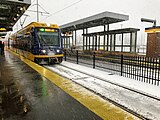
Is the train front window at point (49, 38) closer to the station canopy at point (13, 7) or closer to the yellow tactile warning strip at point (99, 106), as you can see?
the station canopy at point (13, 7)

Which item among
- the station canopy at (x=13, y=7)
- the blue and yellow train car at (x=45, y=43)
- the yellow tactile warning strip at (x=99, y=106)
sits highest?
the station canopy at (x=13, y=7)

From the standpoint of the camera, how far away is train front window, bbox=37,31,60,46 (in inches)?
455

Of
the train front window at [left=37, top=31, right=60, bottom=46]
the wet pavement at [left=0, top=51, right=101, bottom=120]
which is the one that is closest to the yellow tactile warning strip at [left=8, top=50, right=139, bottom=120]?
the wet pavement at [left=0, top=51, right=101, bottom=120]

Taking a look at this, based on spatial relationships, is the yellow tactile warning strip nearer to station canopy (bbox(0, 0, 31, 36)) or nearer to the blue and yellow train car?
station canopy (bbox(0, 0, 31, 36))

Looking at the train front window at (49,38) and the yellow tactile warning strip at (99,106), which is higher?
the train front window at (49,38)

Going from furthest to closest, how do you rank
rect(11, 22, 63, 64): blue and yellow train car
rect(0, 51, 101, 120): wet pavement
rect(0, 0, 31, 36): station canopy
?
rect(11, 22, 63, 64): blue and yellow train car
rect(0, 0, 31, 36): station canopy
rect(0, 51, 101, 120): wet pavement

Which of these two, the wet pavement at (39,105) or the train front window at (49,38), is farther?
the train front window at (49,38)

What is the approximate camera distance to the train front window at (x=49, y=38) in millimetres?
11562

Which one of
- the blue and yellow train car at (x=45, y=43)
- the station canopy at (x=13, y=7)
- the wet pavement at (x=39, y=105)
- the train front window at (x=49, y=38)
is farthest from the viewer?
the train front window at (x=49, y=38)

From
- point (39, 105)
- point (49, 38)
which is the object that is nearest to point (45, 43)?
point (49, 38)

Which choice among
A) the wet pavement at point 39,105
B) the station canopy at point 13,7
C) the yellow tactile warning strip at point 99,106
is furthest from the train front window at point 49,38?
the yellow tactile warning strip at point 99,106

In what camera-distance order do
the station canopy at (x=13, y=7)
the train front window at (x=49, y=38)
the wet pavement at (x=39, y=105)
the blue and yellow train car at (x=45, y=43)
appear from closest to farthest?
the wet pavement at (x=39, y=105) → the station canopy at (x=13, y=7) → the blue and yellow train car at (x=45, y=43) → the train front window at (x=49, y=38)

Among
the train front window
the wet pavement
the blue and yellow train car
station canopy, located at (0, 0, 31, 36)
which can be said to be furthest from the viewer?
the train front window

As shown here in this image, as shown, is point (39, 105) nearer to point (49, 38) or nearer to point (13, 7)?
point (13, 7)
